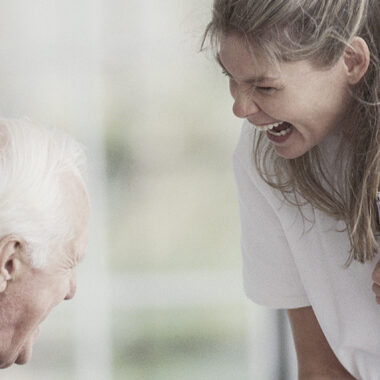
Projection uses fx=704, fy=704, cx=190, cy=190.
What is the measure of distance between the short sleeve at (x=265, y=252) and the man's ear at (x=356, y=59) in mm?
364

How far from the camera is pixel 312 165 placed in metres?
1.48

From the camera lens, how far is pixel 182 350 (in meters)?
2.46

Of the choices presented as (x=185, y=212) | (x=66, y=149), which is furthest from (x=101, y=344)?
(x=66, y=149)

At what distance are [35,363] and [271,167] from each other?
1.25 metres

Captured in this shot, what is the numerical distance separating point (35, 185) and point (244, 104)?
1.31 ft

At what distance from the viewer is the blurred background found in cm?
225

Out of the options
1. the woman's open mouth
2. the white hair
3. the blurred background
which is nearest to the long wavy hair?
the woman's open mouth

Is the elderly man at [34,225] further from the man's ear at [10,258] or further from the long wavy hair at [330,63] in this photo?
the long wavy hair at [330,63]

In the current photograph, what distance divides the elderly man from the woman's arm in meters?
0.59

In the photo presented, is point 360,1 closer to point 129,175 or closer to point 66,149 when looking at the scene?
point 66,149

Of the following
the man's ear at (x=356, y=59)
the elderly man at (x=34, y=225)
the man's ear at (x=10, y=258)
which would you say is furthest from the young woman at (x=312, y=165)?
the man's ear at (x=10, y=258)

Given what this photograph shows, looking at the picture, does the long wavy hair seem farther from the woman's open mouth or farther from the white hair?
the white hair

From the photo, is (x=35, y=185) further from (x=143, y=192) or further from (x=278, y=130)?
(x=143, y=192)

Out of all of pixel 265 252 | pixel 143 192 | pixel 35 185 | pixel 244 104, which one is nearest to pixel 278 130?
pixel 244 104
